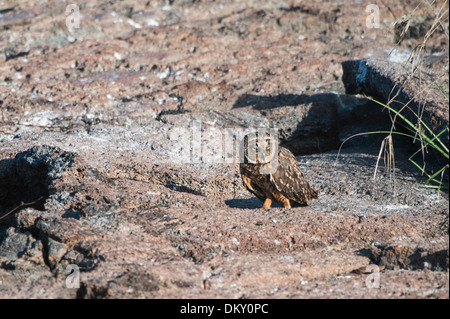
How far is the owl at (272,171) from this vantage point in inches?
147

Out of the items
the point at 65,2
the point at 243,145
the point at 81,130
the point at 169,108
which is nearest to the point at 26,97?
the point at 81,130

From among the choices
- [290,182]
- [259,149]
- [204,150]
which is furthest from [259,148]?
[204,150]

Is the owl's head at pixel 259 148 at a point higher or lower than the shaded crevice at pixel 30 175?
higher

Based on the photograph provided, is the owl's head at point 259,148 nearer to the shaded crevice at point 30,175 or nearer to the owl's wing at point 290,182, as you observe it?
the owl's wing at point 290,182

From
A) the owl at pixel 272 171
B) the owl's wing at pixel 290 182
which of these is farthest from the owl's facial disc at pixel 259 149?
the owl's wing at pixel 290 182

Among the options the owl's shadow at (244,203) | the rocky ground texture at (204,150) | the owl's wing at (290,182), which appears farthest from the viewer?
the owl's shadow at (244,203)

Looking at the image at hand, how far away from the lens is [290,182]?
3811 millimetres

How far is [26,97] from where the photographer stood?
222 inches

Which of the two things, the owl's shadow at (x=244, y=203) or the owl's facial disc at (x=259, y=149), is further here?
the owl's shadow at (x=244, y=203)

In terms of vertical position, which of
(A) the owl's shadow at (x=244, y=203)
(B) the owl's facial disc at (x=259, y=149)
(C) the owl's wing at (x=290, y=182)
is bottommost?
(A) the owl's shadow at (x=244, y=203)

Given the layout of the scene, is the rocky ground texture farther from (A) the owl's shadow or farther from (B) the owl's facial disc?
(B) the owl's facial disc

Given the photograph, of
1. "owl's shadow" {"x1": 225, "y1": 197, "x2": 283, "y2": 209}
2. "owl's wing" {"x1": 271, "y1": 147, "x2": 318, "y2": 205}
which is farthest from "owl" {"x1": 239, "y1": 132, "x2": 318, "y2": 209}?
"owl's shadow" {"x1": 225, "y1": 197, "x2": 283, "y2": 209}

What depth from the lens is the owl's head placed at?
3.72 meters

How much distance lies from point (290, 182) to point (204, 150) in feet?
4.23
